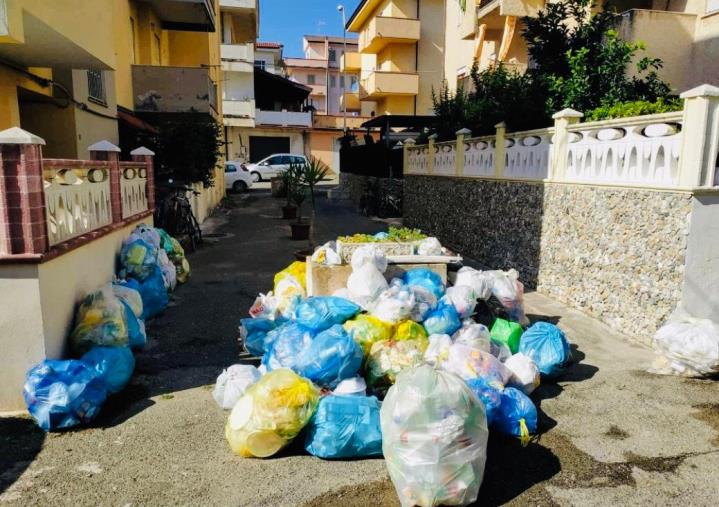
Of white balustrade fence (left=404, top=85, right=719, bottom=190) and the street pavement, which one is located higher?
white balustrade fence (left=404, top=85, right=719, bottom=190)

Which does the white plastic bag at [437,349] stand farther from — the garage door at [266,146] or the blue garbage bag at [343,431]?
the garage door at [266,146]

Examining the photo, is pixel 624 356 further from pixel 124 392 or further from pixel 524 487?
pixel 124 392

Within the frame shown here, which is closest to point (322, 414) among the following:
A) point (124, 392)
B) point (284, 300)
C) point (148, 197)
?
point (124, 392)

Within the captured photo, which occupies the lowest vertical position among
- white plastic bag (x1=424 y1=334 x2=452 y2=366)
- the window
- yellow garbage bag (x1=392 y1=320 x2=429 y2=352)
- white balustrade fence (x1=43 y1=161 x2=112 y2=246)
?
white plastic bag (x1=424 y1=334 x2=452 y2=366)

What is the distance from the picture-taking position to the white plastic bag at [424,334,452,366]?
4.47 m

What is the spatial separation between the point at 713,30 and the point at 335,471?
11610mm

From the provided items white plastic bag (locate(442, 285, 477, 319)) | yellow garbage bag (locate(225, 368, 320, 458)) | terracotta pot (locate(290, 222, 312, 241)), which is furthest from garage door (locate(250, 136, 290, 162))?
yellow garbage bag (locate(225, 368, 320, 458))

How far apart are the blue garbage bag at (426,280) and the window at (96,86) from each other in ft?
22.1

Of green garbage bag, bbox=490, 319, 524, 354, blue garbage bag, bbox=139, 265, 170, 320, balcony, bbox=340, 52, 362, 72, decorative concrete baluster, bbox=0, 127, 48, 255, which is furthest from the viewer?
balcony, bbox=340, 52, 362, 72

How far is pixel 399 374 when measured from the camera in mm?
3547

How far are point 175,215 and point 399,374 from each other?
343 inches

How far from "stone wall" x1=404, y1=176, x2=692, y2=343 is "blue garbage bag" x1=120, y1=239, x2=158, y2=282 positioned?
522 centimetres

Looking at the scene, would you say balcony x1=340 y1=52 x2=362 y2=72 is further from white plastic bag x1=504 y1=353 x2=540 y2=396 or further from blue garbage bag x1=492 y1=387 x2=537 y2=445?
blue garbage bag x1=492 y1=387 x2=537 y2=445

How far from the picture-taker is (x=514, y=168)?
8.40 metres
